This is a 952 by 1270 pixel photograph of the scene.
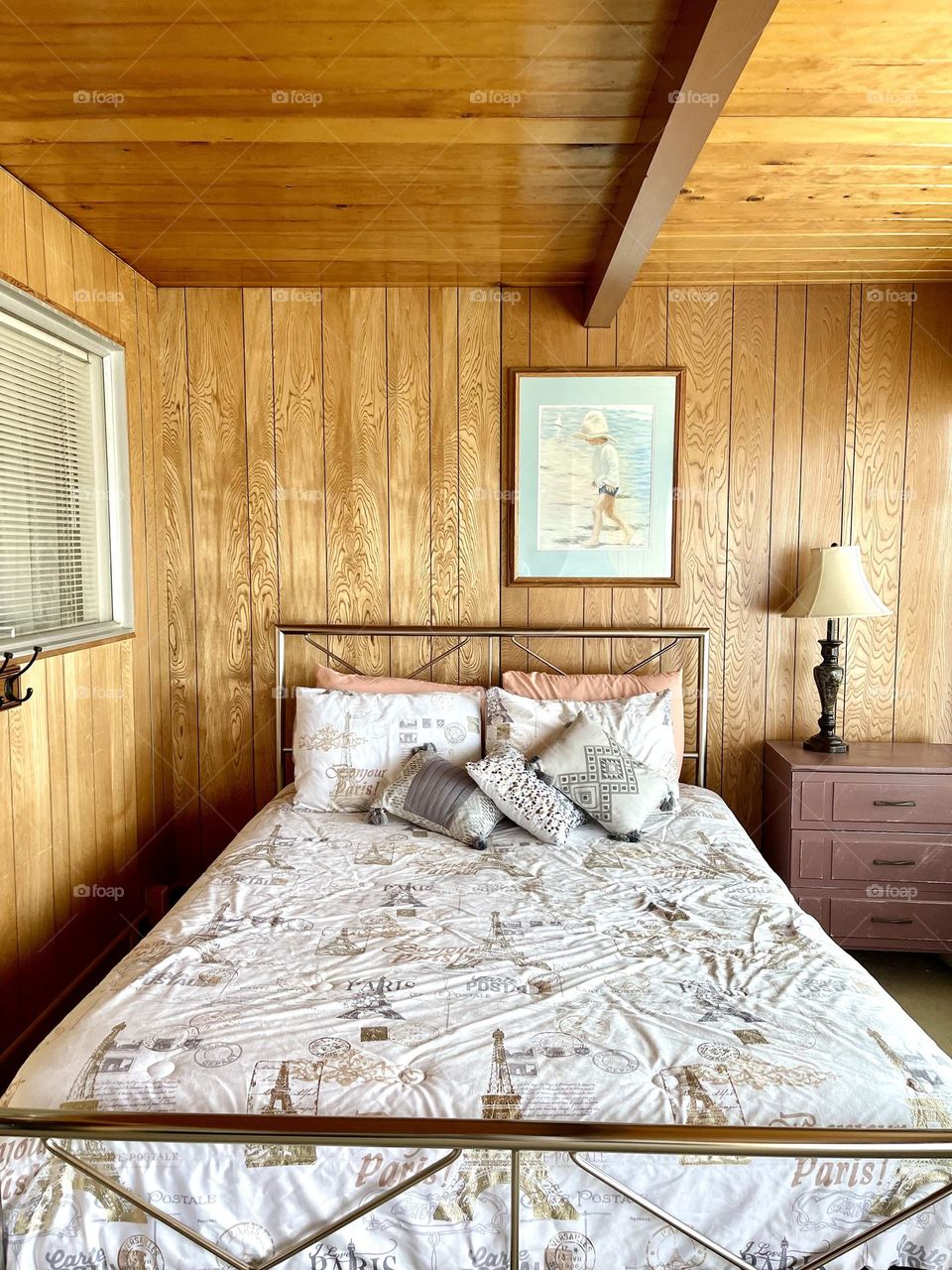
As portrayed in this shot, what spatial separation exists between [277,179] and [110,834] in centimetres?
220

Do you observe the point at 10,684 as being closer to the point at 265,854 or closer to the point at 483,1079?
the point at 265,854

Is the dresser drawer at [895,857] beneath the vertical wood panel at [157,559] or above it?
beneath

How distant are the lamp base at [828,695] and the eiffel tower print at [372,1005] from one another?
207 centimetres

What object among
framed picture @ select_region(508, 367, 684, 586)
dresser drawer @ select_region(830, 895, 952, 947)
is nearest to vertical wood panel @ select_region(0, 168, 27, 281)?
framed picture @ select_region(508, 367, 684, 586)

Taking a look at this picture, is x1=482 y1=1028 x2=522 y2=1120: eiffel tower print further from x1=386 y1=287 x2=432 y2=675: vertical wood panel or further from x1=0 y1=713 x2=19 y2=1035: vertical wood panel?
x1=386 y1=287 x2=432 y2=675: vertical wood panel

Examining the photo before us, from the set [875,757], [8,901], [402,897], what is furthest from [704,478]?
[8,901]

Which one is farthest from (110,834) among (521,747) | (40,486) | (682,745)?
(682,745)

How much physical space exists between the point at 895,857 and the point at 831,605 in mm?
900

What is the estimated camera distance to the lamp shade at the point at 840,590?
3.05 meters

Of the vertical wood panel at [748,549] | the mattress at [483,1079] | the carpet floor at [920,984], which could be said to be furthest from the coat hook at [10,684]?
the carpet floor at [920,984]

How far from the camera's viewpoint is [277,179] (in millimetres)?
2402

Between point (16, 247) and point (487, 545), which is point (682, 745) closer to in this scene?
point (487, 545)

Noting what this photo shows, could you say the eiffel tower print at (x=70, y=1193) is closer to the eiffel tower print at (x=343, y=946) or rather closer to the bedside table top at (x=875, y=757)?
the eiffel tower print at (x=343, y=946)

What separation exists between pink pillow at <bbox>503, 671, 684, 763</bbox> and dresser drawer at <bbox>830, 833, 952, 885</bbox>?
0.66 m
